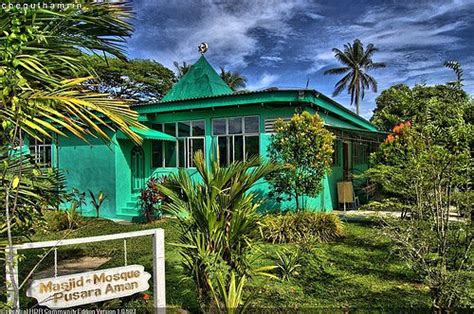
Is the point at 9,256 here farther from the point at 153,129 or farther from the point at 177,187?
the point at 153,129

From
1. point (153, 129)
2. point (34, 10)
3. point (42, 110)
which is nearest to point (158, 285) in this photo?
point (42, 110)

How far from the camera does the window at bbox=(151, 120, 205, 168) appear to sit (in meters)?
12.9

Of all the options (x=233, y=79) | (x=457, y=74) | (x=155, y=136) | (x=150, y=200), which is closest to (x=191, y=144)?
(x=155, y=136)

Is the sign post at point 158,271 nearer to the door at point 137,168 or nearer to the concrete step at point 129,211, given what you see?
the concrete step at point 129,211

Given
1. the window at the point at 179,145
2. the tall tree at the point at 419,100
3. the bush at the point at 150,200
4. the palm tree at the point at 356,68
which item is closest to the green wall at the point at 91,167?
the bush at the point at 150,200

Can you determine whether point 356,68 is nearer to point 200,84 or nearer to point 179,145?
point 200,84

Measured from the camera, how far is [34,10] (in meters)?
2.74

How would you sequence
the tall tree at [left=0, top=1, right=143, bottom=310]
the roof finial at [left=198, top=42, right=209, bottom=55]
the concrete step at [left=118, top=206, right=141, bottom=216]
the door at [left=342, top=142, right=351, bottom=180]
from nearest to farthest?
1. the tall tree at [left=0, top=1, right=143, bottom=310]
2. the concrete step at [left=118, top=206, right=141, bottom=216]
3. the door at [left=342, top=142, right=351, bottom=180]
4. the roof finial at [left=198, top=42, right=209, bottom=55]

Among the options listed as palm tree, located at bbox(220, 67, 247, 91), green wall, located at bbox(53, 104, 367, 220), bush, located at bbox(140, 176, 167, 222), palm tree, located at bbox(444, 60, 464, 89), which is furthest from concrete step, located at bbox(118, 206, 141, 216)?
palm tree, located at bbox(220, 67, 247, 91)

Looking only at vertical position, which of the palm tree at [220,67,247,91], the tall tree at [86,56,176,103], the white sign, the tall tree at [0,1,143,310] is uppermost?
the palm tree at [220,67,247,91]

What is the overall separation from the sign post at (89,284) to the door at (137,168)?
10.3 metres

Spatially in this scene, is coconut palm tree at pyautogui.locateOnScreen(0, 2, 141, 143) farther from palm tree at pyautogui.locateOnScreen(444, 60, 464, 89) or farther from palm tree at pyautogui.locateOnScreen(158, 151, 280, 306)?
palm tree at pyautogui.locateOnScreen(444, 60, 464, 89)

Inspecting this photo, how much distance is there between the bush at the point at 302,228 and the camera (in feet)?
26.2

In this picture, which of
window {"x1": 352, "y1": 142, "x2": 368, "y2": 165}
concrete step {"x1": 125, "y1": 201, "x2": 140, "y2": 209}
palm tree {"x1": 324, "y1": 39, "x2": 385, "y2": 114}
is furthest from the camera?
palm tree {"x1": 324, "y1": 39, "x2": 385, "y2": 114}
